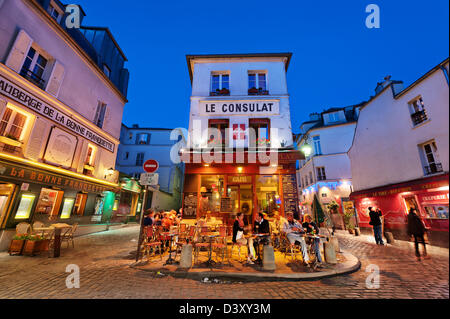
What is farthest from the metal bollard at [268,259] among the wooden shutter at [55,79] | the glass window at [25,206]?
the wooden shutter at [55,79]

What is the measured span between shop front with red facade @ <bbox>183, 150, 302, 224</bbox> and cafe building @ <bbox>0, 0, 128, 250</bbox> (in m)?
7.08

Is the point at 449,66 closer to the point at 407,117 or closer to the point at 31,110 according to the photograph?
the point at 407,117

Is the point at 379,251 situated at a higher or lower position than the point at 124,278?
higher

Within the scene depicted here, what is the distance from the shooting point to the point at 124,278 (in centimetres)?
460

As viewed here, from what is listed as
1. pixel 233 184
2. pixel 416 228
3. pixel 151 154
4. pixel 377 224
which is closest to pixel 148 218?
pixel 233 184

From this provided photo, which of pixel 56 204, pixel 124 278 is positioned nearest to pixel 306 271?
pixel 124 278

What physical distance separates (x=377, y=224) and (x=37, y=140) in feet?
42.5

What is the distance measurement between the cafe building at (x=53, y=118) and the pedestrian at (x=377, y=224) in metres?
11.7

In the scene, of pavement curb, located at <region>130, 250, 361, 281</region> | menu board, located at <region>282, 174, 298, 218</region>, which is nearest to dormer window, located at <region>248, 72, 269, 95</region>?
menu board, located at <region>282, 174, 298, 218</region>

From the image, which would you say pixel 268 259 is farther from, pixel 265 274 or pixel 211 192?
pixel 211 192

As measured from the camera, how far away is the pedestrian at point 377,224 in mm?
1477

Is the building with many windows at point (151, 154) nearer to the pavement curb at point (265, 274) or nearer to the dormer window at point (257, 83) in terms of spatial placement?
the dormer window at point (257, 83)

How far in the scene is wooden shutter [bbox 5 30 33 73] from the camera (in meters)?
7.75
